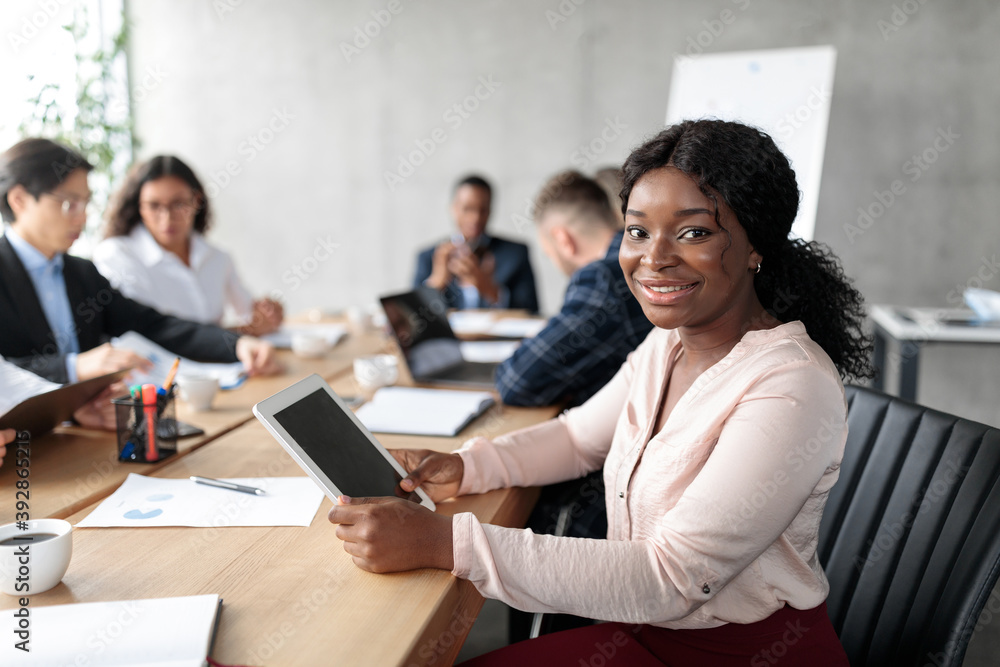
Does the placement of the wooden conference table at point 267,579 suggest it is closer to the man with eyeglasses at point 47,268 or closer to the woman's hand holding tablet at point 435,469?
the woman's hand holding tablet at point 435,469

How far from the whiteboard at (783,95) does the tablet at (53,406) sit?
287cm

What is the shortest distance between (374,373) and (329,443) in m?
0.87

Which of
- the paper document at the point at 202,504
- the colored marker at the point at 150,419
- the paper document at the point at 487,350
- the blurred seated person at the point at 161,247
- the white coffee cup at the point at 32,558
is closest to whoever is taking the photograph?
the white coffee cup at the point at 32,558

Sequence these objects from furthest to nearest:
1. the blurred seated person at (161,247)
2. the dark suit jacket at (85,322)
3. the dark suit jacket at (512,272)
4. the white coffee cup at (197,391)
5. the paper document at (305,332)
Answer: the dark suit jacket at (512,272) → the blurred seated person at (161,247) → the paper document at (305,332) → the dark suit jacket at (85,322) → the white coffee cup at (197,391)

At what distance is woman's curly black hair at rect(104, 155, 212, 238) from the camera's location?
266 cm

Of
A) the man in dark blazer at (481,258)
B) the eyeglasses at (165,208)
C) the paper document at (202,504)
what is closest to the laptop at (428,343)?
the paper document at (202,504)

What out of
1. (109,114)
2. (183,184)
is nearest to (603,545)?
(183,184)

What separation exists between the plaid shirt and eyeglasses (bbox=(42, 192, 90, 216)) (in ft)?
3.87

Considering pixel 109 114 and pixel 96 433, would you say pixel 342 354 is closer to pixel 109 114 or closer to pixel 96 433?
pixel 96 433

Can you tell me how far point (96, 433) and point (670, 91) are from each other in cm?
356

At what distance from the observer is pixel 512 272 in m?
3.77

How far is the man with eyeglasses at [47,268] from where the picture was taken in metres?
1.86

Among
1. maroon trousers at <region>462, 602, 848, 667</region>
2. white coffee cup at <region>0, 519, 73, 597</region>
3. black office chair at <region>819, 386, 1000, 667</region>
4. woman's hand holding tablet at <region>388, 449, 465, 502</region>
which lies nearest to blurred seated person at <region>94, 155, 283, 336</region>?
woman's hand holding tablet at <region>388, 449, 465, 502</region>

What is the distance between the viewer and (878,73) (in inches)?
154
